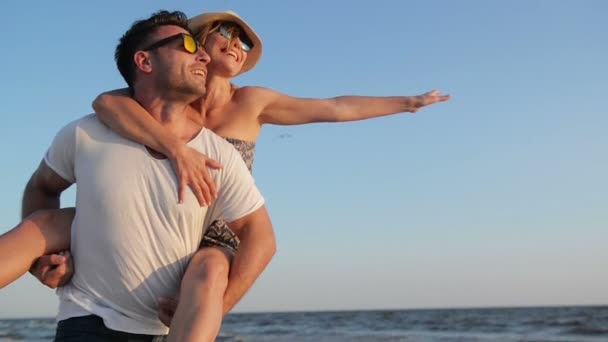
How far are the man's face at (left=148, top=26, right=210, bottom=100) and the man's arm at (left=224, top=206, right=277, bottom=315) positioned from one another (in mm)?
552

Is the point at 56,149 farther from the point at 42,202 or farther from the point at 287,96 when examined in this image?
the point at 287,96

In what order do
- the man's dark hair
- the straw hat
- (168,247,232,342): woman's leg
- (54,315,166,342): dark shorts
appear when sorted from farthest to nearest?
the straw hat
the man's dark hair
(54,315,166,342): dark shorts
(168,247,232,342): woman's leg

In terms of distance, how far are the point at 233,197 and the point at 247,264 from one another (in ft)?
0.88

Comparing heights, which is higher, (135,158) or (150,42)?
(150,42)

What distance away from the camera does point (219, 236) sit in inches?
116

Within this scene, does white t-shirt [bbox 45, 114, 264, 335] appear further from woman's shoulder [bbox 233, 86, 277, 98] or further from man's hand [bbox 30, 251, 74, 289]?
woman's shoulder [bbox 233, 86, 277, 98]

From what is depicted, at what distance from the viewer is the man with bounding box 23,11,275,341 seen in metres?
2.71

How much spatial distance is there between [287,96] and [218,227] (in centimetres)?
116

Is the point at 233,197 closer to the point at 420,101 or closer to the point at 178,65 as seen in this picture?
the point at 178,65

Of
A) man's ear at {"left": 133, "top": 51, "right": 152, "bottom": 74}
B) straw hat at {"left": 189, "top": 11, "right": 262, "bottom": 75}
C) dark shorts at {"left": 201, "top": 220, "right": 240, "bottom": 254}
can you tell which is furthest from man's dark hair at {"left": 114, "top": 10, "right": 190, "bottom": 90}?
dark shorts at {"left": 201, "top": 220, "right": 240, "bottom": 254}

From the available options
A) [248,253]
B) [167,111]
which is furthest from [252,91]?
[248,253]

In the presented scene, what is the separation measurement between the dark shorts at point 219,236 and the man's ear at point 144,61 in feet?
2.24

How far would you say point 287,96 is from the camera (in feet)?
12.8

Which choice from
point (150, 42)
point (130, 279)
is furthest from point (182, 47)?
point (130, 279)
